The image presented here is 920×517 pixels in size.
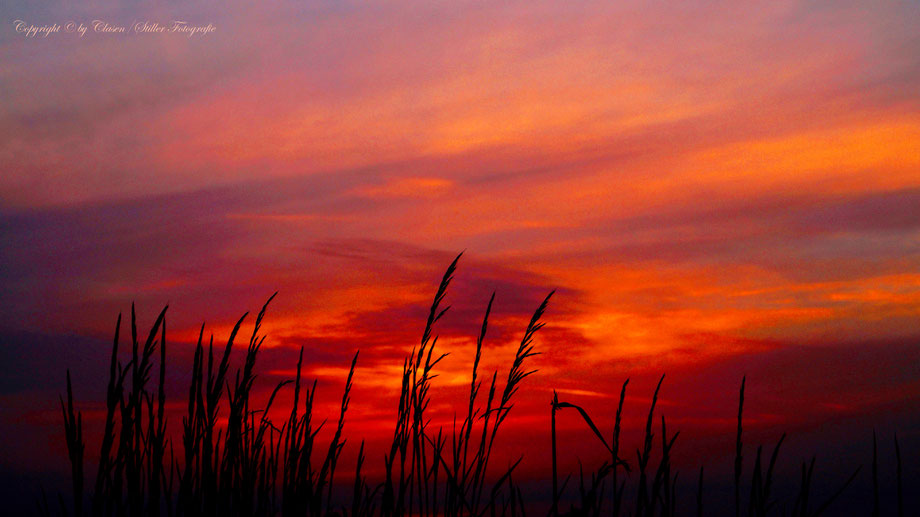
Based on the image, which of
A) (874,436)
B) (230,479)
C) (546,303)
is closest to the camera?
(874,436)

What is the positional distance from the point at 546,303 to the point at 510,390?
1.35 feet

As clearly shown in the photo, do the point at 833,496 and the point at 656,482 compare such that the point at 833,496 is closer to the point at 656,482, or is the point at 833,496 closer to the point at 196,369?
the point at 656,482

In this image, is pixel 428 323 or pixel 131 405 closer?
pixel 131 405

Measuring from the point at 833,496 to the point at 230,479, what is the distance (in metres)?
1.92

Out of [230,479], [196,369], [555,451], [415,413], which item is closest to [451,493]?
[415,413]

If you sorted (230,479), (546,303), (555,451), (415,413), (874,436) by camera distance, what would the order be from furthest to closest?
1. (546,303)
2. (415,413)
3. (230,479)
4. (555,451)
5. (874,436)

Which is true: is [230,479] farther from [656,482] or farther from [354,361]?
[656,482]

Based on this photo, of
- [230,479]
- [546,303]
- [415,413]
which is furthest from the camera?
[546,303]

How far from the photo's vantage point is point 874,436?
2316 millimetres

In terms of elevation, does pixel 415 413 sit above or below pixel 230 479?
above

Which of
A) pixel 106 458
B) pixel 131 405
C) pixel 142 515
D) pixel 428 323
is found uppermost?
pixel 428 323

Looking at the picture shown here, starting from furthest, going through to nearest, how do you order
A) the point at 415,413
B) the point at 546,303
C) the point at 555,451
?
the point at 546,303, the point at 415,413, the point at 555,451

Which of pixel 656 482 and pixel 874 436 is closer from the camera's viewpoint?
pixel 874 436

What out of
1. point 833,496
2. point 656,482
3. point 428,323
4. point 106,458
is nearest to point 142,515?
point 106,458
